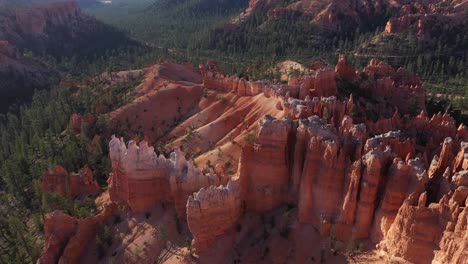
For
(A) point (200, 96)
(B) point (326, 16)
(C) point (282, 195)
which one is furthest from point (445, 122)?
(B) point (326, 16)

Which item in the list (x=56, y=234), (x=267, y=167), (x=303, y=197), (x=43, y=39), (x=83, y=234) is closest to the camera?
(x=303, y=197)

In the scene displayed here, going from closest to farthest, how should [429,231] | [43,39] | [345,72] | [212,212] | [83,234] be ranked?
[429,231]
[212,212]
[83,234]
[345,72]
[43,39]

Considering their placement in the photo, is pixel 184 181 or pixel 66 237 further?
pixel 66 237

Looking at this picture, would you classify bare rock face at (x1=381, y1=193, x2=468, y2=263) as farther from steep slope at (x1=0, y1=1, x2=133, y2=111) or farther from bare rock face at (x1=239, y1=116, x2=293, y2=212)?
steep slope at (x1=0, y1=1, x2=133, y2=111)

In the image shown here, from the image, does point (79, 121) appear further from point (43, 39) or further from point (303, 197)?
point (43, 39)

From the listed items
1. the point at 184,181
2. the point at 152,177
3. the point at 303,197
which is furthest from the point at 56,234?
the point at 303,197

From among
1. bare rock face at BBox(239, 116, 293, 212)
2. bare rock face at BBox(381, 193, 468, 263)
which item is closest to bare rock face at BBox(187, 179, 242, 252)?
bare rock face at BBox(239, 116, 293, 212)
